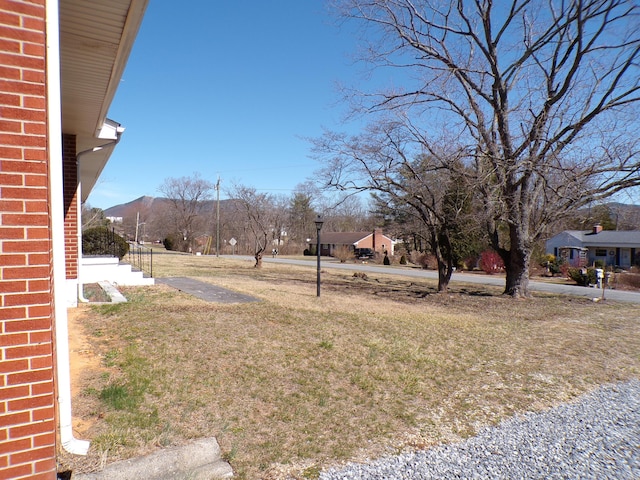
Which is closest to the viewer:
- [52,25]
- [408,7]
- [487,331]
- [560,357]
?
[52,25]

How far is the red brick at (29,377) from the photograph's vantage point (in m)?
1.93

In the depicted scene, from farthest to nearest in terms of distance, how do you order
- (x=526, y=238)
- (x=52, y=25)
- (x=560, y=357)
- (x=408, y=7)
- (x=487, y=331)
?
(x=526, y=238), (x=408, y=7), (x=487, y=331), (x=560, y=357), (x=52, y=25)

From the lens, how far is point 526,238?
12.6 m

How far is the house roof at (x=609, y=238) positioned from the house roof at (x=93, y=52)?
3686 centimetres

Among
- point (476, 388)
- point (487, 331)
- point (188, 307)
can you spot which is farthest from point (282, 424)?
point (487, 331)

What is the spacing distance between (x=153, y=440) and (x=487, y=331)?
661 cm

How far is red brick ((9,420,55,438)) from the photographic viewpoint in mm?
1938

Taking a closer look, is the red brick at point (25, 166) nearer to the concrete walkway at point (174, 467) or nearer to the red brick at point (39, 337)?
the red brick at point (39, 337)

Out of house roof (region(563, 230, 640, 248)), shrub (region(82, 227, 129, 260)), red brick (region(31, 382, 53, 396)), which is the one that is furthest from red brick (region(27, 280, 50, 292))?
house roof (region(563, 230, 640, 248))

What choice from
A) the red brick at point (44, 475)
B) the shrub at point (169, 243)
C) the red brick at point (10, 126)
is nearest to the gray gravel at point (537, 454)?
the red brick at point (44, 475)

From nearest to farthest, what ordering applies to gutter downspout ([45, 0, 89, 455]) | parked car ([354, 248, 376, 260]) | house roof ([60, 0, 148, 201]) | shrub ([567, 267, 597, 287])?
1. gutter downspout ([45, 0, 89, 455])
2. house roof ([60, 0, 148, 201])
3. shrub ([567, 267, 597, 287])
4. parked car ([354, 248, 376, 260])

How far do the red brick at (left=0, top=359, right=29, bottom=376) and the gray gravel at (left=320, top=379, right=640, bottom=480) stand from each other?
80.6 inches

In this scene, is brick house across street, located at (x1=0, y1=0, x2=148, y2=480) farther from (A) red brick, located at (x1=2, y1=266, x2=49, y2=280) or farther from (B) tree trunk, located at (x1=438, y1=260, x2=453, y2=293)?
(B) tree trunk, located at (x1=438, y1=260, x2=453, y2=293)

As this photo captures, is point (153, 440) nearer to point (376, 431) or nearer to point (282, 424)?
point (282, 424)
